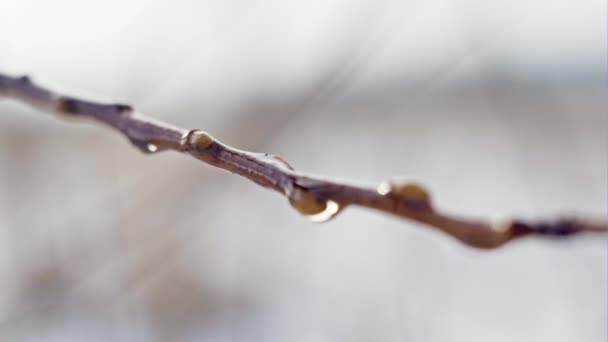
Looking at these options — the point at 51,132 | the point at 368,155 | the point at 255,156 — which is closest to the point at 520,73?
the point at 368,155

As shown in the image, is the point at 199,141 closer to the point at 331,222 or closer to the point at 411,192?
the point at 411,192

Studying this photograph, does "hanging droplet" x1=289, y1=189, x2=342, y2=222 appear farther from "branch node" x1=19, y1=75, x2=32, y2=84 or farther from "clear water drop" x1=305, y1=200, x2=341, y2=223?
"branch node" x1=19, y1=75, x2=32, y2=84

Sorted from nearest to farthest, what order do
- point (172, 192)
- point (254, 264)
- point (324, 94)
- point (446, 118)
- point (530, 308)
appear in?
point (324, 94), point (172, 192), point (530, 308), point (254, 264), point (446, 118)

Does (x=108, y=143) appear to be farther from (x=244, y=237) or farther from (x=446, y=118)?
(x=446, y=118)

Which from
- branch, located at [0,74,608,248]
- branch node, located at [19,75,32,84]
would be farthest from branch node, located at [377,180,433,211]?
branch node, located at [19,75,32,84]

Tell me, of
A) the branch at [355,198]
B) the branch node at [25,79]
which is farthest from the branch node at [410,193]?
the branch node at [25,79]

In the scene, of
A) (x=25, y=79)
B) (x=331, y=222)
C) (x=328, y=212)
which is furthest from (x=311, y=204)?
(x=331, y=222)

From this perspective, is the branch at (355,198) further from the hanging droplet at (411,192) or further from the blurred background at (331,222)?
the blurred background at (331,222)
